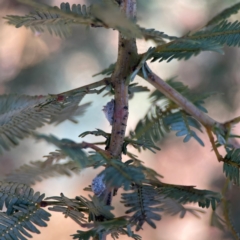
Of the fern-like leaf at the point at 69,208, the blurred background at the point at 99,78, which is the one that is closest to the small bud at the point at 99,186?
the fern-like leaf at the point at 69,208

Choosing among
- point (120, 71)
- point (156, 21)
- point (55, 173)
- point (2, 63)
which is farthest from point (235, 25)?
point (2, 63)

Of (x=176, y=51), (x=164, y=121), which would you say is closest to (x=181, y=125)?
(x=164, y=121)

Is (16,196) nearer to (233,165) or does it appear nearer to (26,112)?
(26,112)

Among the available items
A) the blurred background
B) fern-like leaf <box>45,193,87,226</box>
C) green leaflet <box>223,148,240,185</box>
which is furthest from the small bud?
the blurred background

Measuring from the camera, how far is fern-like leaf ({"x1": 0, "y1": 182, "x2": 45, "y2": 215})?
0.33 metres

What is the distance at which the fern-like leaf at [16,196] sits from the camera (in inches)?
12.9

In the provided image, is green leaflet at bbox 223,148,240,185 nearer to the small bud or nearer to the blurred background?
the small bud

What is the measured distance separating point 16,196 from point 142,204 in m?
Result: 0.12

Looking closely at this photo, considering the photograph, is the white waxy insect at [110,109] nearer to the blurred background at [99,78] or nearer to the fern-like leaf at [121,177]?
the fern-like leaf at [121,177]

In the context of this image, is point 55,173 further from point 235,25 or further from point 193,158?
point 193,158

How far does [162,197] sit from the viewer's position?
1.07 ft

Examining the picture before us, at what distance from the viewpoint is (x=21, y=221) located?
311mm

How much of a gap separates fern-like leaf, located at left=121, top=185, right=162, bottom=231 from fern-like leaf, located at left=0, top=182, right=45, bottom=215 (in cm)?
8

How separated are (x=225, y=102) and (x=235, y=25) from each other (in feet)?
1.65
